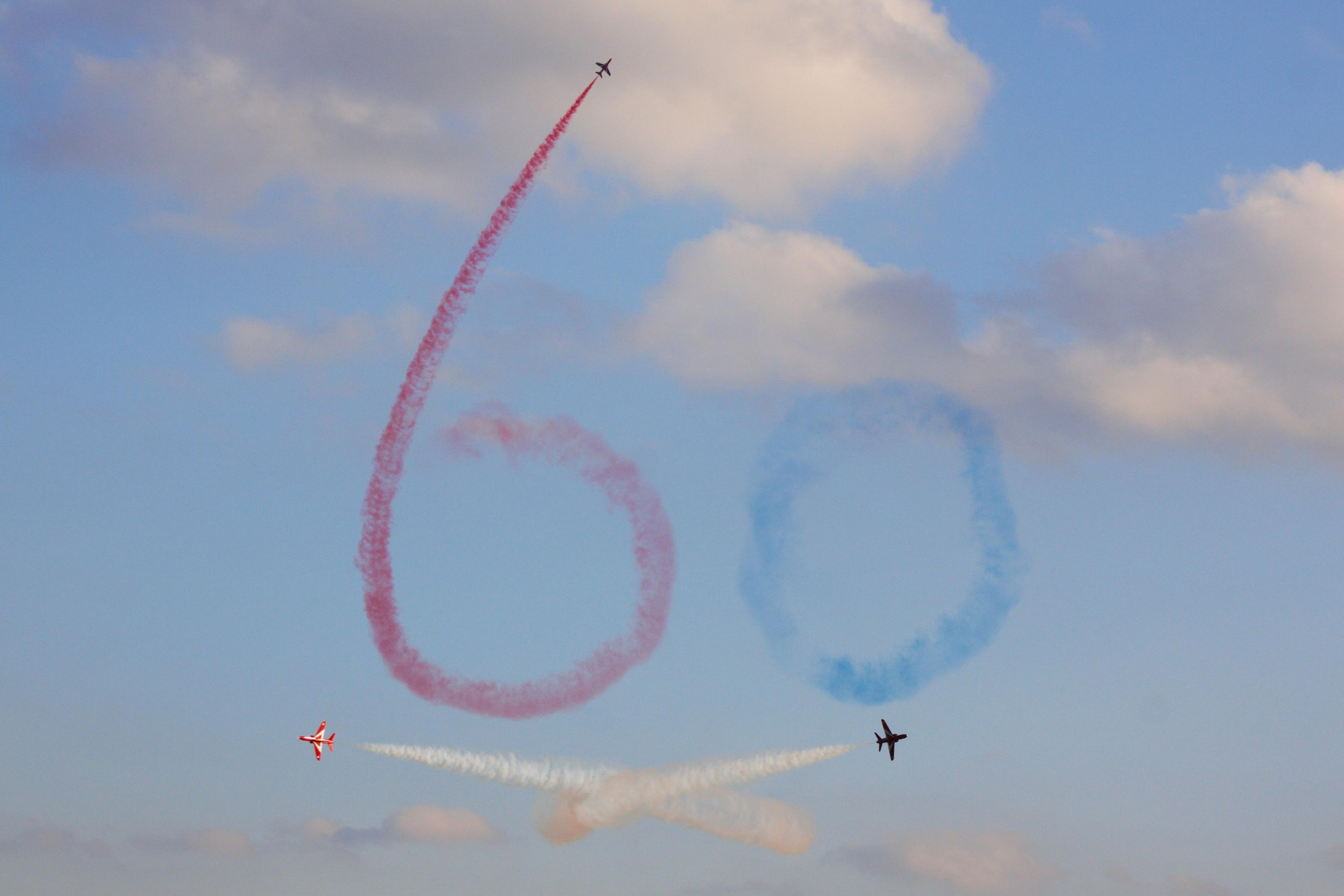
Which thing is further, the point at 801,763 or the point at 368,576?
the point at 801,763

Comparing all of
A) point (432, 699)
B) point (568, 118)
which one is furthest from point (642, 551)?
point (568, 118)

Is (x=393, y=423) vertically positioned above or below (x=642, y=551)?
above

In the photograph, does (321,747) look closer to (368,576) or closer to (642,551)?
(368,576)

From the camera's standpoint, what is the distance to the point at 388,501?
120 metres

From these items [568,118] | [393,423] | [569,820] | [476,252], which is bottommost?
[569,820]

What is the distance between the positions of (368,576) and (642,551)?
2213 centimetres

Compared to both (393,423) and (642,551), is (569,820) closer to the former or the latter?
(642,551)

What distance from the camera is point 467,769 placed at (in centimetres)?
12481

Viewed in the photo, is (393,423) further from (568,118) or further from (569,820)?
(569,820)

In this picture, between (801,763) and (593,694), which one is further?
(801,763)

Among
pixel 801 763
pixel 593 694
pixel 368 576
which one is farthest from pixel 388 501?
pixel 801 763

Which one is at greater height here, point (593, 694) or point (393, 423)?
point (393, 423)

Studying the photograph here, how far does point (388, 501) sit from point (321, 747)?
96.4 feet

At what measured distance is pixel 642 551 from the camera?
404 ft
